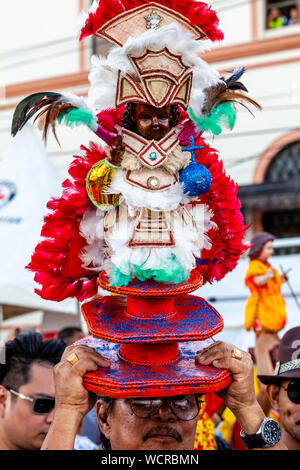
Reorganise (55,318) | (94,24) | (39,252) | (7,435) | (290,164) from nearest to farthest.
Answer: (94,24) < (39,252) < (7,435) < (55,318) < (290,164)

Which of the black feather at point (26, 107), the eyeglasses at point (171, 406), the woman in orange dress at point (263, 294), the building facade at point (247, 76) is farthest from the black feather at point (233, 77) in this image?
the building facade at point (247, 76)

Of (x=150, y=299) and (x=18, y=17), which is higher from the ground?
(x=18, y=17)

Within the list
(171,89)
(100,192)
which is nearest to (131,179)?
(100,192)

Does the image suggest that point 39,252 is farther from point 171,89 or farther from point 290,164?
point 290,164

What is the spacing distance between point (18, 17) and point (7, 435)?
8422 millimetres

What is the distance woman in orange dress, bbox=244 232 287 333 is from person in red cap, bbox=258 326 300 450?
6.06ft

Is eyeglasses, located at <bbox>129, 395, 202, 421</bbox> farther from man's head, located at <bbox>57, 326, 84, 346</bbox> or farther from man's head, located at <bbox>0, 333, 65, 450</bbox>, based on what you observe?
man's head, located at <bbox>57, 326, 84, 346</bbox>

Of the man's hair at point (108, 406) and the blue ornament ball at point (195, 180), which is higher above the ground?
the blue ornament ball at point (195, 180)

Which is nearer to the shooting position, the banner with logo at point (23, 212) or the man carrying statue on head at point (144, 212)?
the man carrying statue on head at point (144, 212)

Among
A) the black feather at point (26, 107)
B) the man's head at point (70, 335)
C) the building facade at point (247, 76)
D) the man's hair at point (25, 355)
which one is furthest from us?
the building facade at point (247, 76)

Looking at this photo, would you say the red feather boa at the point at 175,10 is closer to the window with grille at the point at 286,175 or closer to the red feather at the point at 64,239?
the red feather at the point at 64,239

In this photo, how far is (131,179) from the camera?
5.22 ft

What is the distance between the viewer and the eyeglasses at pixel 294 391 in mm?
2254

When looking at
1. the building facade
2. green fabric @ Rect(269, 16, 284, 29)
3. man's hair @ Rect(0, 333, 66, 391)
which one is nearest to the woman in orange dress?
man's hair @ Rect(0, 333, 66, 391)
